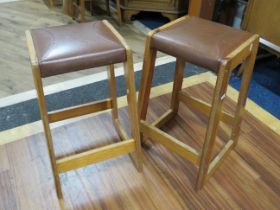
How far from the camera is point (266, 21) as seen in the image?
70.1 inches

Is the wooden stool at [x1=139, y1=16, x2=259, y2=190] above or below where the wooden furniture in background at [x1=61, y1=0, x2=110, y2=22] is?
above

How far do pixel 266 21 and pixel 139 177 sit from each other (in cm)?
122

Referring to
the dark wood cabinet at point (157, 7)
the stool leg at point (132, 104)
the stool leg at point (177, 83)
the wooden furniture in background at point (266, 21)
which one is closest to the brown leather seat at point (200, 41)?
the stool leg at point (132, 104)

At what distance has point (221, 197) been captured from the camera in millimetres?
1284

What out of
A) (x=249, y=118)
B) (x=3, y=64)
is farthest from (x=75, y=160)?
(x=3, y=64)

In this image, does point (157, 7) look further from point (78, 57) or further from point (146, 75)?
point (78, 57)

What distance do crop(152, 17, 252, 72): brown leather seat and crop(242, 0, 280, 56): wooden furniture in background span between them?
0.69 m

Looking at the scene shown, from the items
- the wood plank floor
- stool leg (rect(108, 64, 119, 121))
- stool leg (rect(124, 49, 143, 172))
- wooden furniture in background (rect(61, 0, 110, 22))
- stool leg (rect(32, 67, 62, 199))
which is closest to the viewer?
stool leg (rect(32, 67, 62, 199))

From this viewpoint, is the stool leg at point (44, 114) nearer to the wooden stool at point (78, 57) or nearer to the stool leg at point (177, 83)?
the wooden stool at point (78, 57)

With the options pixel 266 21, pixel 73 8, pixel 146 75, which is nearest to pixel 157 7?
pixel 73 8

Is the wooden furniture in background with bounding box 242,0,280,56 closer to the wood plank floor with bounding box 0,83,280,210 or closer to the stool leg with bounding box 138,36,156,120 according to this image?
the wood plank floor with bounding box 0,83,280,210

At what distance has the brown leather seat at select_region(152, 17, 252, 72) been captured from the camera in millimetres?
1036

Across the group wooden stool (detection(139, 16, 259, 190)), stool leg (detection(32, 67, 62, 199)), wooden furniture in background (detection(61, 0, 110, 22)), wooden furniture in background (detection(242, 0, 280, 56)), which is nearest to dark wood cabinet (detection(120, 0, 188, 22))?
wooden furniture in background (detection(61, 0, 110, 22))

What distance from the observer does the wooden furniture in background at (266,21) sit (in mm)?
1724
